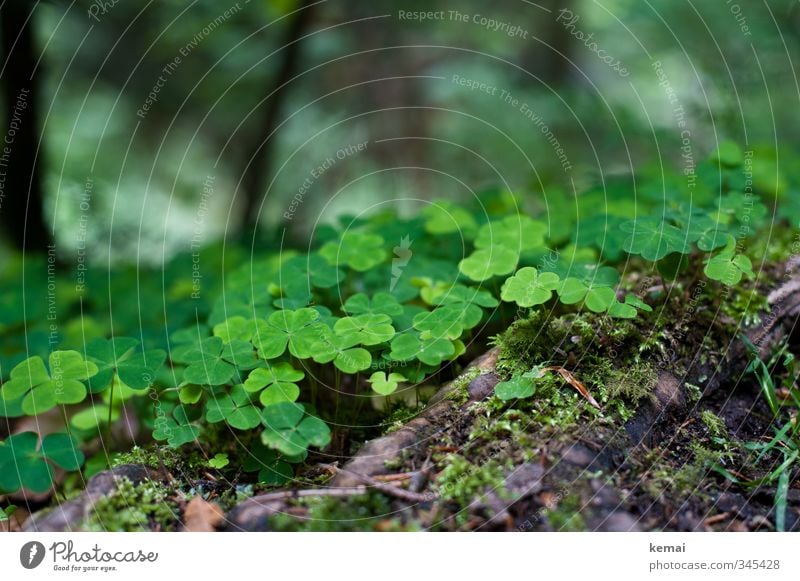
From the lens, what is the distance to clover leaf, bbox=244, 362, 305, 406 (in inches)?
83.1

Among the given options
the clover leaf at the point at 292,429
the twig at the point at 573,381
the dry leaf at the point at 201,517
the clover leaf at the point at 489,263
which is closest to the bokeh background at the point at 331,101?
the clover leaf at the point at 489,263

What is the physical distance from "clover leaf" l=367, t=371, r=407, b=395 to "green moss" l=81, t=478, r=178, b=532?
79 cm

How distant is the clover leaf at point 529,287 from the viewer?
222 centimetres

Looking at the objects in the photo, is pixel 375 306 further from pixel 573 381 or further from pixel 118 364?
pixel 118 364

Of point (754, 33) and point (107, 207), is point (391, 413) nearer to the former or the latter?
point (107, 207)

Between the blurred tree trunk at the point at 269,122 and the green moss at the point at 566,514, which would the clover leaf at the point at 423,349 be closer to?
the green moss at the point at 566,514

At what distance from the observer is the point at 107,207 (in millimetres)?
4324

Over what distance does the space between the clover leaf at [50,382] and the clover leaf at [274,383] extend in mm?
608

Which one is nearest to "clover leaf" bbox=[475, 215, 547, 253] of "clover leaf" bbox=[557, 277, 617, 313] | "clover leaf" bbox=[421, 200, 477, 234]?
"clover leaf" bbox=[421, 200, 477, 234]

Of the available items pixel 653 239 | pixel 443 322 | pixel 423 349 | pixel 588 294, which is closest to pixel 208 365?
pixel 423 349

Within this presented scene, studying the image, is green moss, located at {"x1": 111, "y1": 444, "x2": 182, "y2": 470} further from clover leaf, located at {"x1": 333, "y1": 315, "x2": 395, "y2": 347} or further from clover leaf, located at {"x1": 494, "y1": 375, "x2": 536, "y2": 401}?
clover leaf, located at {"x1": 494, "y1": 375, "x2": 536, "y2": 401}

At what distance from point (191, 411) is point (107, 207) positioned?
2.70 metres

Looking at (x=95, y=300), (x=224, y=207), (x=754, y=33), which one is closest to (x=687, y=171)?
(x=754, y=33)

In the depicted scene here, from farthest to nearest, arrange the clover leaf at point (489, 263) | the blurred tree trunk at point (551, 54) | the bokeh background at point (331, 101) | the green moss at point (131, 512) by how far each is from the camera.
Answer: the blurred tree trunk at point (551, 54)
the bokeh background at point (331, 101)
the clover leaf at point (489, 263)
the green moss at point (131, 512)
